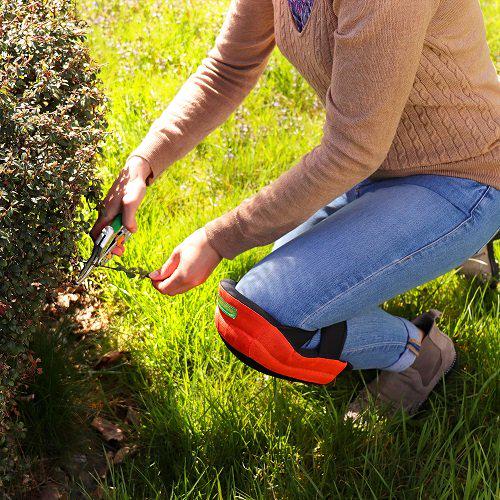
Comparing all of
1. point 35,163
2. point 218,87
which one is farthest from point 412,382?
point 35,163

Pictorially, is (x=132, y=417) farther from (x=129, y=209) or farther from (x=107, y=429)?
(x=129, y=209)

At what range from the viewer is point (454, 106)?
1987mm

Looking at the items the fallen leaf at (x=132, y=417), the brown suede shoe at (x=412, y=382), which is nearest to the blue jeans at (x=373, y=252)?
the brown suede shoe at (x=412, y=382)

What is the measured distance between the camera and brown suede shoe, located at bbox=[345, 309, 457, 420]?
2.36 meters

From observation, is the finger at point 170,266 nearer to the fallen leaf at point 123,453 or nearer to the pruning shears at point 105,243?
the pruning shears at point 105,243

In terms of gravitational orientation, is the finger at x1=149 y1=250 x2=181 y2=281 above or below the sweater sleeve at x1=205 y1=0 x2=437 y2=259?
below

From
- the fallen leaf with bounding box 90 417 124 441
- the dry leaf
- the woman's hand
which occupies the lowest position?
the fallen leaf with bounding box 90 417 124 441

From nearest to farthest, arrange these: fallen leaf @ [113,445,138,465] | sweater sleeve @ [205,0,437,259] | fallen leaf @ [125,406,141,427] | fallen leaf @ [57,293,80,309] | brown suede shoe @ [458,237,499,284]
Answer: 1. sweater sleeve @ [205,0,437,259]
2. fallen leaf @ [113,445,138,465]
3. fallen leaf @ [125,406,141,427]
4. fallen leaf @ [57,293,80,309]
5. brown suede shoe @ [458,237,499,284]

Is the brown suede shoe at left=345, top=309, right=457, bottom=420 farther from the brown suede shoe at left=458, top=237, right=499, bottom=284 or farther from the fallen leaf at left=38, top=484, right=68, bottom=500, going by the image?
the fallen leaf at left=38, top=484, right=68, bottom=500

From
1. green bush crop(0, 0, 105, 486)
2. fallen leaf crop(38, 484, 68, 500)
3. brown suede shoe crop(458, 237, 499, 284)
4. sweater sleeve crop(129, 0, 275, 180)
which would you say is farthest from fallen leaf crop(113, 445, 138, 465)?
brown suede shoe crop(458, 237, 499, 284)

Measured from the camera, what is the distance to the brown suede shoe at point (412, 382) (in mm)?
2361

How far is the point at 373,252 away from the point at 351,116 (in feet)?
1.27

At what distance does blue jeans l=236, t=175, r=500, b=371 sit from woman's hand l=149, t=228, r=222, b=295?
117 mm

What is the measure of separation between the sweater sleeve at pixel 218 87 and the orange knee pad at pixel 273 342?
46 cm
